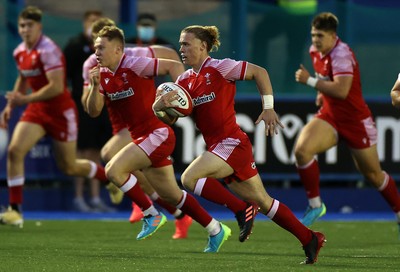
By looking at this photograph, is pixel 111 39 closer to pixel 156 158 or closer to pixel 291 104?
pixel 156 158

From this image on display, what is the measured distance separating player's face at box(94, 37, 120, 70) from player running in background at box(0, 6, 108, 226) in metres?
2.85

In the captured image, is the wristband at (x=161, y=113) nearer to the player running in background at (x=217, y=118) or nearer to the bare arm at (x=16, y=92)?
the player running in background at (x=217, y=118)

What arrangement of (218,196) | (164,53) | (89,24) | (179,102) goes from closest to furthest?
(179,102), (218,196), (164,53), (89,24)

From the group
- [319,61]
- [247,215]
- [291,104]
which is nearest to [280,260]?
[247,215]

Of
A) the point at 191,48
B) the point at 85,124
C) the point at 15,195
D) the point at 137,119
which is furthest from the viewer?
the point at 85,124

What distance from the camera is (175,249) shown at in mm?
10703

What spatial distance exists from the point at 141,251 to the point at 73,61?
6105mm

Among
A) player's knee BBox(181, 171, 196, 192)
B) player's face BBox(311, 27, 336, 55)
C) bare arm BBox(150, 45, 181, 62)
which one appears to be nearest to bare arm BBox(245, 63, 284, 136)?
player's knee BBox(181, 171, 196, 192)

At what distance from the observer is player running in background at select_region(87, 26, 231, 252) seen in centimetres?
1080

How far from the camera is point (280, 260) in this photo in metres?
9.68

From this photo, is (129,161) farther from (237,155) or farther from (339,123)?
(339,123)

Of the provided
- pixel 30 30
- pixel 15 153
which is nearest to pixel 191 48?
pixel 30 30

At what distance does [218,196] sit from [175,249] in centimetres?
82

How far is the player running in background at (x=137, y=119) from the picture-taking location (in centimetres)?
1080
